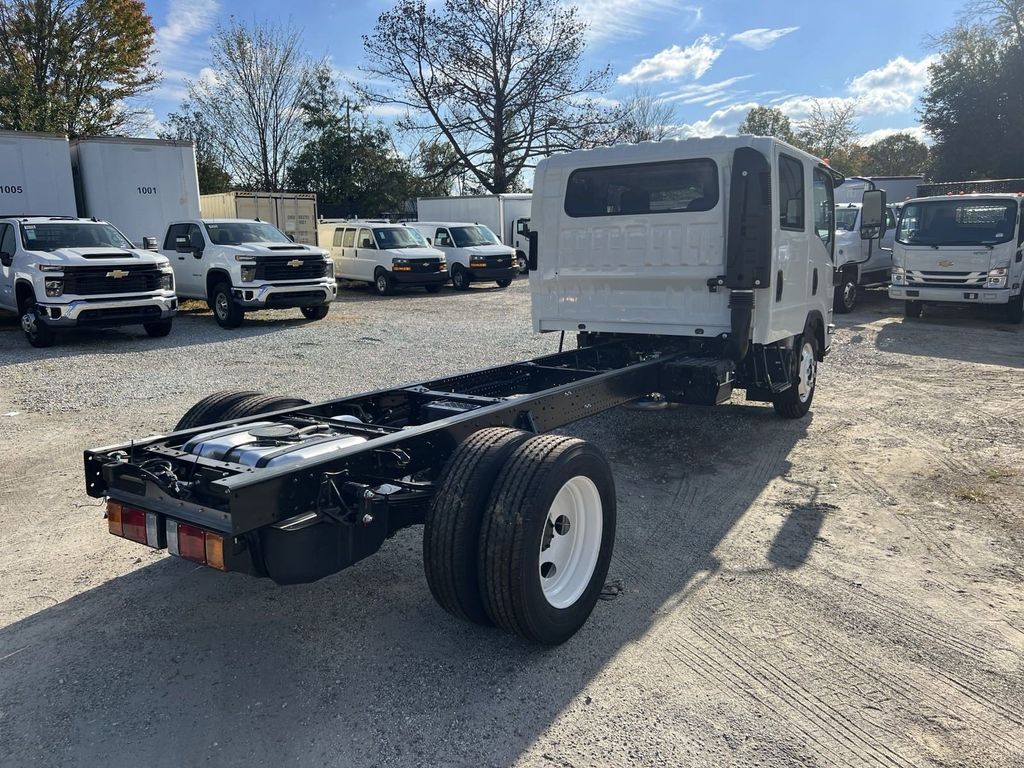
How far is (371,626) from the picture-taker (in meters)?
3.71

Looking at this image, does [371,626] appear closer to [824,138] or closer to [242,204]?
[242,204]

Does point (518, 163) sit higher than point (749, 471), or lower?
higher

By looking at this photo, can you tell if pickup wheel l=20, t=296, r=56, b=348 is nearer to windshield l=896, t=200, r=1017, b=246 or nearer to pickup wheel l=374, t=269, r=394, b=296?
pickup wheel l=374, t=269, r=394, b=296

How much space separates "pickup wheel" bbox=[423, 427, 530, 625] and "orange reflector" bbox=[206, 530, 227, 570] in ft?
2.60

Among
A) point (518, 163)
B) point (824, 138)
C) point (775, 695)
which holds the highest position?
point (824, 138)

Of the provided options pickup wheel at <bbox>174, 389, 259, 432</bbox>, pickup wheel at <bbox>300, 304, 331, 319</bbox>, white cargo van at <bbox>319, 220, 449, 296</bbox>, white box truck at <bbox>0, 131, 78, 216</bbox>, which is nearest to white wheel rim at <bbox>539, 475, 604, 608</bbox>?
pickup wheel at <bbox>174, 389, 259, 432</bbox>

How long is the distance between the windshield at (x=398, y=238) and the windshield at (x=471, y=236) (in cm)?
158

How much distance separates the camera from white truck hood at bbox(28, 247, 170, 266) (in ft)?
37.9

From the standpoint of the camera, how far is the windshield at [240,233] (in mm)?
14812

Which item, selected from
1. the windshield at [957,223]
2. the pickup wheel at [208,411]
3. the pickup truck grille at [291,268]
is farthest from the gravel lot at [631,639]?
the windshield at [957,223]

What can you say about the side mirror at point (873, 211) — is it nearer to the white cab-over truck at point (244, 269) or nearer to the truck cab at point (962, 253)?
the truck cab at point (962, 253)

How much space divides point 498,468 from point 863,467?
4.01 meters

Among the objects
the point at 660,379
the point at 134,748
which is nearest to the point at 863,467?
the point at 660,379

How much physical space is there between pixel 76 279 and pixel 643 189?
361 inches
